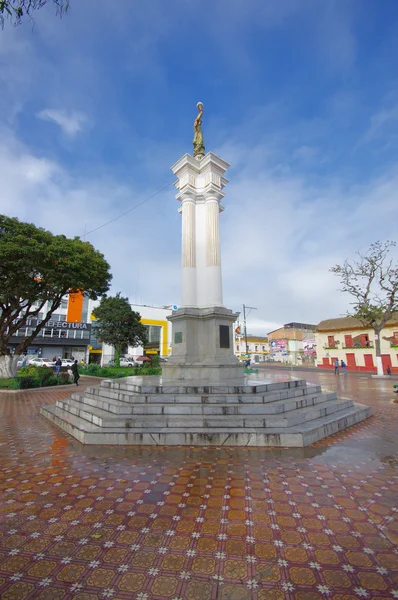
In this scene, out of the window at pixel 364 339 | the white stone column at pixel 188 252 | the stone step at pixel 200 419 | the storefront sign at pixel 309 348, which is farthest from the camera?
the storefront sign at pixel 309 348

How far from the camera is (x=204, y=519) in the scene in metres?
3.18

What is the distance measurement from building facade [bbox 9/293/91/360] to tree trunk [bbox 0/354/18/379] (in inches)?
903

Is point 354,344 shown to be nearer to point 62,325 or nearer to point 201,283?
point 201,283

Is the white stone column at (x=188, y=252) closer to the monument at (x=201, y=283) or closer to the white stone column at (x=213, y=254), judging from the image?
the monument at (x=201, y=283)

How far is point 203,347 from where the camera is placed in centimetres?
1015

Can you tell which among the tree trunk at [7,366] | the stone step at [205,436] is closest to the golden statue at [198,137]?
the stone step at [205,436]

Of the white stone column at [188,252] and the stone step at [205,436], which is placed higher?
the white stone column at [188,252]

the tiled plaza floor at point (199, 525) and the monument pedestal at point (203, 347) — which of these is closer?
the tiled plaza floor at point (199, 525)

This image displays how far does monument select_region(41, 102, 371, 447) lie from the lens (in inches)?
233

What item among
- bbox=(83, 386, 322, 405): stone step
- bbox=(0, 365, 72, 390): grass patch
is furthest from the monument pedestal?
bbox=(0, 365, 72, 390): grass patch

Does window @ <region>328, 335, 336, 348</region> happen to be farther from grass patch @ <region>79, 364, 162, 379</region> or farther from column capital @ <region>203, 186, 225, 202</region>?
column capital @ <region>203, 186, 225, 202</region>

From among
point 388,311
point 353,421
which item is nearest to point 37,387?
point 353,421

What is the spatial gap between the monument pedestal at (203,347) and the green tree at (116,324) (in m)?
18.4

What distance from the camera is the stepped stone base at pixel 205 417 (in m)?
5.78
